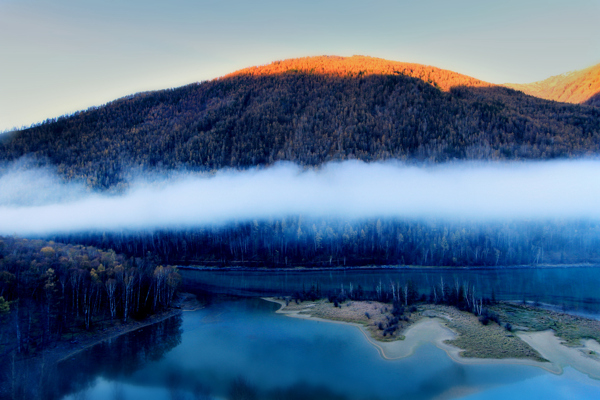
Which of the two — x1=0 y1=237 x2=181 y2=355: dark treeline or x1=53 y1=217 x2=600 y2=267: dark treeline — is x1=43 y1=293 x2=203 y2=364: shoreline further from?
x1=53 y1=217 x2=600 y2=267: dark treeline

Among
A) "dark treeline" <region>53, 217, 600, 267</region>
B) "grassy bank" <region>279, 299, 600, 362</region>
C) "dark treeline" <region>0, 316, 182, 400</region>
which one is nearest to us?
"dark treeline" <region>0, 316, 182, 400</region>

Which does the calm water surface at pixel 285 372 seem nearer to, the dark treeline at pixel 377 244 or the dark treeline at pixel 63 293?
the dark treeline at pixel 63 293

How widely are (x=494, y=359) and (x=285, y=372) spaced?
1934 cm

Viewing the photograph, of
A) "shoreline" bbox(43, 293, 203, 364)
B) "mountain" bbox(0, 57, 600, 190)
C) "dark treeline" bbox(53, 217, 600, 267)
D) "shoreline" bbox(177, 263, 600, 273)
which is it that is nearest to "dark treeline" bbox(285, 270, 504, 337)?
"shoreline" bbox(43, 293, 203, 364)

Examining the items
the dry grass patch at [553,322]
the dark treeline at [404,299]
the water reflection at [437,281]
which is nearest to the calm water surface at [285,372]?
the dark treeline at [404,299]

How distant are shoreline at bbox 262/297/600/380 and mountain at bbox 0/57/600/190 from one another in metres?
108

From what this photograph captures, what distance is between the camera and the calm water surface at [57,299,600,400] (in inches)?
1085

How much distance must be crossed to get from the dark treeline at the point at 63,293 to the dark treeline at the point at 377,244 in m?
41.2

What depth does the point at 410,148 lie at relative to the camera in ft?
493

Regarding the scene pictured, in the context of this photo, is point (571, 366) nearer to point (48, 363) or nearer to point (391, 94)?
point (48, 363)

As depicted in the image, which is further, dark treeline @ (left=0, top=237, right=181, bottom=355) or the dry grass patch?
the dry grass patch

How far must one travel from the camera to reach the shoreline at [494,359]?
30.9 m

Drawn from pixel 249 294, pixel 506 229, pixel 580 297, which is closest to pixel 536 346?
pixel 580 297

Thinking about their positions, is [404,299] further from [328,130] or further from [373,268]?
[328,130]
